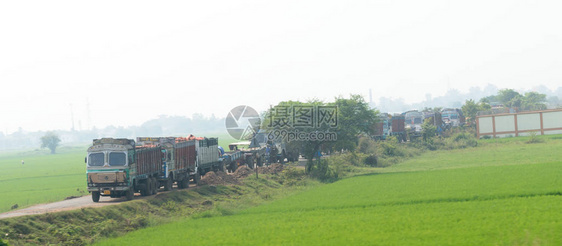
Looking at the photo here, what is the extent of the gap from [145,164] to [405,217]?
14.4m

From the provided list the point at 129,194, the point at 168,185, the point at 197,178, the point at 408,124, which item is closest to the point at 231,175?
the point at 197,178

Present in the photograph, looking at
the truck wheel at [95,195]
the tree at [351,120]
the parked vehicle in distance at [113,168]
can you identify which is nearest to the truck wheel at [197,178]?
the parked vehicle in distance at [113,168]

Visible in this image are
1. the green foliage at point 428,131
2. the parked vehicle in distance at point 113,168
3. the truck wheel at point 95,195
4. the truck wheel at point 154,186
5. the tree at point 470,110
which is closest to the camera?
the parked vehicle in distance at point 113,168

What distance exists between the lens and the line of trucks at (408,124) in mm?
71312

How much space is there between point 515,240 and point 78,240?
1428cm

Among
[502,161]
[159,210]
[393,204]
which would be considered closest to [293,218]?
[393,204]

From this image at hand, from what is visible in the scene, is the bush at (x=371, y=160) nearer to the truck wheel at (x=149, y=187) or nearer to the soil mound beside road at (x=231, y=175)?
the soil mound beside road at (x=231, y=175)

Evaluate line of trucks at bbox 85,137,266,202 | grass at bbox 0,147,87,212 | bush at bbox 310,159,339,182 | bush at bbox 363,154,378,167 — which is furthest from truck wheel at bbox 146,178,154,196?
bush at bbox 363,154,378,167

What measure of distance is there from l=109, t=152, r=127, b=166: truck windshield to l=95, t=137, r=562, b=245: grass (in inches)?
188

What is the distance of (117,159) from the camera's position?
2817 centimetres

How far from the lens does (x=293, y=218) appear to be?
76.3ft

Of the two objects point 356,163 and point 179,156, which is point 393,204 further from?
point 356,163

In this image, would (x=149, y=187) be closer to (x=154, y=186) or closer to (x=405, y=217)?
(x=154, y=186)

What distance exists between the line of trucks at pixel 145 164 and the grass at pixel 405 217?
4686mm
